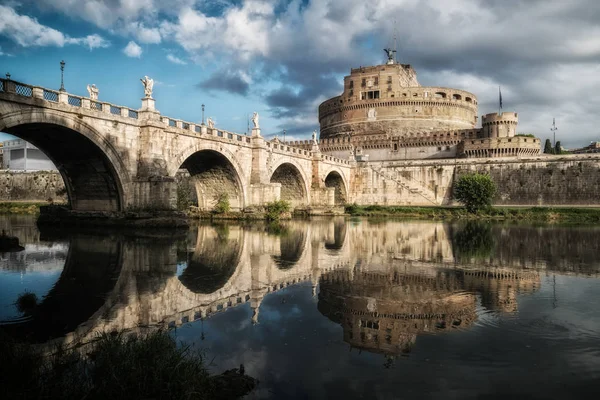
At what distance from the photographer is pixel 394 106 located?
81438 mm

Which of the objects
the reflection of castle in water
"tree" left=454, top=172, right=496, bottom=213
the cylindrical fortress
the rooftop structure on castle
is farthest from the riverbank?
the cylindrical fortress

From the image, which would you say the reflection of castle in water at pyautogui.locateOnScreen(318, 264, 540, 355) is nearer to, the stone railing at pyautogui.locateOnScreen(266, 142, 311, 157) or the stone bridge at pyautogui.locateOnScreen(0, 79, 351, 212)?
the stone bridge at pyautogui.locateOnScreen(0, 79, 351, 212)

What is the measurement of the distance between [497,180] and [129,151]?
1856 inches

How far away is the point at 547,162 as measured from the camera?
55.2m

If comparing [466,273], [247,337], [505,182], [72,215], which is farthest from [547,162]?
[247,337]

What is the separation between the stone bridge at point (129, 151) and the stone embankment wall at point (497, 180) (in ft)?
88.9

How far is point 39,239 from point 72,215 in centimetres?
690

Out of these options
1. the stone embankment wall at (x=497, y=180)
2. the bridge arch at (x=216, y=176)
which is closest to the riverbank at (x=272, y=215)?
the bridge arch at (x=216, y=176)

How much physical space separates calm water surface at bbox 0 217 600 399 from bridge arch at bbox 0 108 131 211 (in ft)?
23.8

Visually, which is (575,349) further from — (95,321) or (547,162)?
(547,162)

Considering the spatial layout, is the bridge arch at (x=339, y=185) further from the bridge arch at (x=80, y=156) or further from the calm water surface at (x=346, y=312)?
the calm water surface at (x=346, y=312)

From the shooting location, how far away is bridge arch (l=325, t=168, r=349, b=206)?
60.3 metres

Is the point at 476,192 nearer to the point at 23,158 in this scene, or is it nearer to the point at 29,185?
the point at 29,185

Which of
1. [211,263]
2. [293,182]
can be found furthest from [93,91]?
[293,182]
